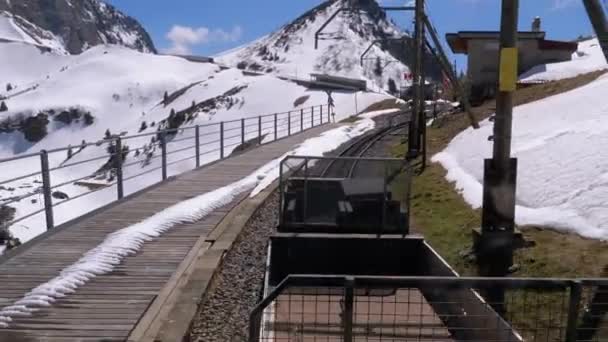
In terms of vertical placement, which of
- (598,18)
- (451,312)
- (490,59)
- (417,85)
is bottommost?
(451,312)

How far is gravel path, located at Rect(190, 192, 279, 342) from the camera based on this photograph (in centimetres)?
514

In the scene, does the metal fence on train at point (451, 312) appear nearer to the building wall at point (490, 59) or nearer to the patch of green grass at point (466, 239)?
the patch of green grass at point (466, 239)

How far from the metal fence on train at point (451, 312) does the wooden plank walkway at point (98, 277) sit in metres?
1.17

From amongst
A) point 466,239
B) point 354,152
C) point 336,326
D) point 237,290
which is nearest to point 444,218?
point 466,239

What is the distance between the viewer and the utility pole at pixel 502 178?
6156 mm

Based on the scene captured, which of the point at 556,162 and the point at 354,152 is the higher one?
the point at 556,162

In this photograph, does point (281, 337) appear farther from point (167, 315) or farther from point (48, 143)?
point (48, 143)

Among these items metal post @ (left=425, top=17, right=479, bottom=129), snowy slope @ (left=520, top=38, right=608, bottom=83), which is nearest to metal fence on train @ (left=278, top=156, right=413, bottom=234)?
metal post @ (left=425, top=17, right=479, bottom=129)

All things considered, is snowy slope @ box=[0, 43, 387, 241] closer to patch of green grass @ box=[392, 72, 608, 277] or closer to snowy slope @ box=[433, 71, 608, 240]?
snowy slope @ box=[433, 71, 608, 240]

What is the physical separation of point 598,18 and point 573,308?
270cm

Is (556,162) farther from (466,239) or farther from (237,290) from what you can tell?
(237,290)

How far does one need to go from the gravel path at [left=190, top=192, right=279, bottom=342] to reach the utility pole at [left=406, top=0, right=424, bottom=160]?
777 cm

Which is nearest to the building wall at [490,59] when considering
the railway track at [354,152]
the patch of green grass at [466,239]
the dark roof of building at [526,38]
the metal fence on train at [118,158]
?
→ the dark roof of building at [526,38]

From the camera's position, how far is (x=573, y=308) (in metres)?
3.84
